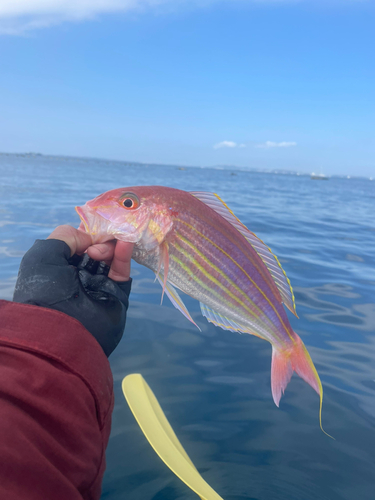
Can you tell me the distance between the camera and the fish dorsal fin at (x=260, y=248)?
2.55m

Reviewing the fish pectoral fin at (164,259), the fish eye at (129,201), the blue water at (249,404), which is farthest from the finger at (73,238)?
the blue water at (249,404)

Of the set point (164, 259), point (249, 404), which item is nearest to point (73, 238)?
point (164, 259)

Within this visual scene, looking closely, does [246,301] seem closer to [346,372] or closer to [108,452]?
[108,452]

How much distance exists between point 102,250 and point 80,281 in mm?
296

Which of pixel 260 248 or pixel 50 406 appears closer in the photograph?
pixel 50 406

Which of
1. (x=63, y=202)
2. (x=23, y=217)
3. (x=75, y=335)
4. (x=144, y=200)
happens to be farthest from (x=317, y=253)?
(x=63, y=202)

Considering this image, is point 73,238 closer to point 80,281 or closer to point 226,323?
point 80,281

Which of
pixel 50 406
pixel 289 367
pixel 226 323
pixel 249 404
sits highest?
pixel 50 406

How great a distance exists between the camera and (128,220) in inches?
93.4

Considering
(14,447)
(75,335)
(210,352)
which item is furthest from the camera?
(210,352)

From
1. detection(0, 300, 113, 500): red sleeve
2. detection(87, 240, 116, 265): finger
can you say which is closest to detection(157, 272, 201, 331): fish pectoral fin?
detection(87, 240, 116, 265): finger

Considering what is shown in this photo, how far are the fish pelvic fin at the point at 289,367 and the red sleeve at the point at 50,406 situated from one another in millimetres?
1434

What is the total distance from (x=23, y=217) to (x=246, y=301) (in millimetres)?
11264

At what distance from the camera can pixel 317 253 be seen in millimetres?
8859
